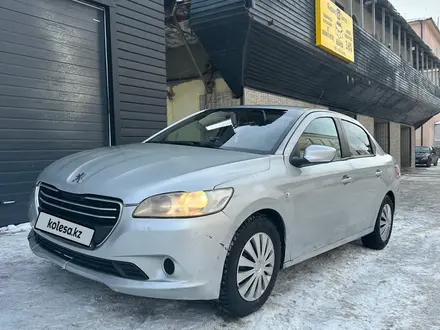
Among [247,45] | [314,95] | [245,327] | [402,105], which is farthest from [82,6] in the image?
[402,105]

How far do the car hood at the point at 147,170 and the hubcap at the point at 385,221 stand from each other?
244cm

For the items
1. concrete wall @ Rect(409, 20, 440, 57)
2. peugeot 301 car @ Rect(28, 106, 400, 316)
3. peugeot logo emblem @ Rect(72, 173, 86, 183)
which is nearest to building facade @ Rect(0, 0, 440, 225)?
peugeot 301 car @ Rect(28, 106, 400, 316)

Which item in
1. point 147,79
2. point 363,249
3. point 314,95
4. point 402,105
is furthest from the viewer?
point 402,105

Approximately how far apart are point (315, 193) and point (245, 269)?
1.02 meters

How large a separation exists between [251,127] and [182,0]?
6991mm

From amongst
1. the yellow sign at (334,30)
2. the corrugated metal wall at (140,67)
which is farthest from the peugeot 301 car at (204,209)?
the yellow sign at (334,30)

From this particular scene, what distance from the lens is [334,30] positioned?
37.3ft

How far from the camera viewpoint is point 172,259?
95.8 inches

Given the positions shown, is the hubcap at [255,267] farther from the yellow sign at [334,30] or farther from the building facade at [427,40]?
the building facade at [427,40]

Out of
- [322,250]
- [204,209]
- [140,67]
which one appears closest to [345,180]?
[322,250]

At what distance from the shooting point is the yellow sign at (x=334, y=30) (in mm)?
10570

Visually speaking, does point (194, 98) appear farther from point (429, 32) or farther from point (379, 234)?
point (429, 32)

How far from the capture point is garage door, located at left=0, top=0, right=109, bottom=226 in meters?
5.19

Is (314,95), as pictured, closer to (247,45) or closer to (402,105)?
(247,45)
